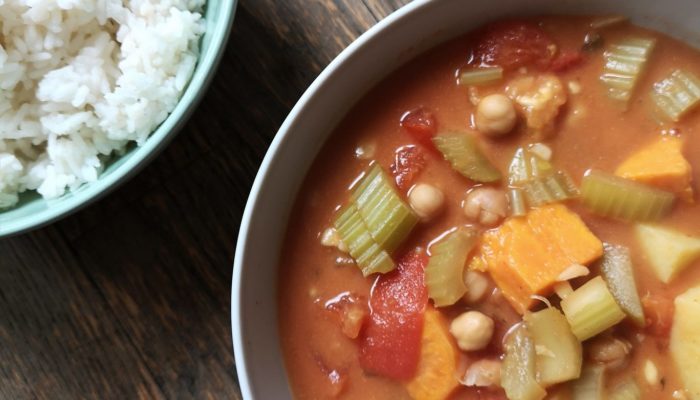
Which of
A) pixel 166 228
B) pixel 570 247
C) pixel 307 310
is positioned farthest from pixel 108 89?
pixel 570 247

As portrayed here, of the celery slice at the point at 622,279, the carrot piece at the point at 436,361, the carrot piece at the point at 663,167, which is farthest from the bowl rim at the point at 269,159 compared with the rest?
the celery slice at the point at 622,279

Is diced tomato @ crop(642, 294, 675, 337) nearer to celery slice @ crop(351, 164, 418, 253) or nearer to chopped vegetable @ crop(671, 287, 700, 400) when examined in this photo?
chopped vegetable @ crop(671, 287, 700, 400)

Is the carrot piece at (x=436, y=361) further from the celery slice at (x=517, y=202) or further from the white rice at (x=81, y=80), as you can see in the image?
the white rice at (x=81, y=80)

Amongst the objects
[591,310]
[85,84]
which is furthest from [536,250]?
[85,84]

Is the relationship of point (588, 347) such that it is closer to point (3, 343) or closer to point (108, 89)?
point (108, 89)

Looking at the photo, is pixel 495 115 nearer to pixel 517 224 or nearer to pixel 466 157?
pixel 466 157

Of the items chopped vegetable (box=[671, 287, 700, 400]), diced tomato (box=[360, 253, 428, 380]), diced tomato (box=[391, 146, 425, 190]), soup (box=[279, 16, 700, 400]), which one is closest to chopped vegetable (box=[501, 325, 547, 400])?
soup (box=[279, 16, 700, 400])
